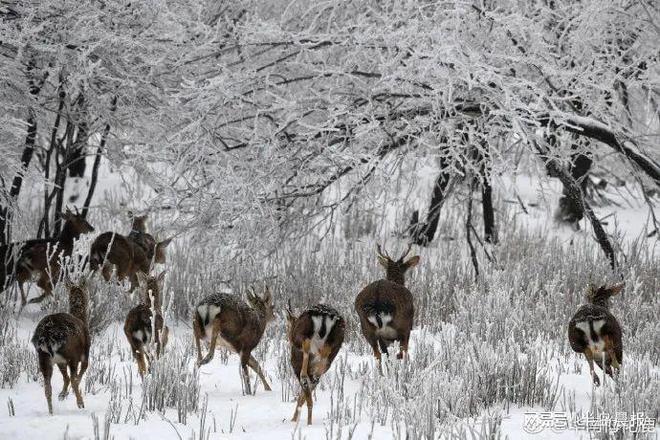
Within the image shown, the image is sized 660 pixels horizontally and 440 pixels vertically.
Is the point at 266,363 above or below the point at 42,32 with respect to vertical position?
below

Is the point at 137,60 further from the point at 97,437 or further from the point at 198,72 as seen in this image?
the point at 97,437

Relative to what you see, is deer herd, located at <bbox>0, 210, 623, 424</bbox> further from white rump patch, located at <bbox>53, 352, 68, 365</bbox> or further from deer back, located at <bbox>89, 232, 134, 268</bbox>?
deer back, located at <bbox>89, 232, 134, 268</bbox>

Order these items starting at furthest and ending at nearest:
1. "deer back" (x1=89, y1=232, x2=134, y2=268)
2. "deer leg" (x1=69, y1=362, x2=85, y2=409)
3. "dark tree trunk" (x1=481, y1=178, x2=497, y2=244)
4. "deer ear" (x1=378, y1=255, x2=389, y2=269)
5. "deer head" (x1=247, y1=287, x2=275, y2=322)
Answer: "dark tree trunk" (x1=481, y1=178, x2=497, y2=244) → "deer back" (x1=89, y1=232, x2=134, y2=268) → "deer ear" (x1=378, y1=255, x2=389, y2=269) → "deer head" (x1=247, y1=287, x2=275, y2=322) → "deer leg" (x1=69, y1=362, x2=85, y2=409)

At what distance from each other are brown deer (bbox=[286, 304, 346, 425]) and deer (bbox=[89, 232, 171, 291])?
3346 mm

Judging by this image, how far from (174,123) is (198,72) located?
1112 millimetres

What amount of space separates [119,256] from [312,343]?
12.4ft

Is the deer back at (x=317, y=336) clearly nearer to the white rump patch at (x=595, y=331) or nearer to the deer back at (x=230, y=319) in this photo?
the deer back at (x=230, y=319)

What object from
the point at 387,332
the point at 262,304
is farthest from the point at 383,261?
the point at 262,304

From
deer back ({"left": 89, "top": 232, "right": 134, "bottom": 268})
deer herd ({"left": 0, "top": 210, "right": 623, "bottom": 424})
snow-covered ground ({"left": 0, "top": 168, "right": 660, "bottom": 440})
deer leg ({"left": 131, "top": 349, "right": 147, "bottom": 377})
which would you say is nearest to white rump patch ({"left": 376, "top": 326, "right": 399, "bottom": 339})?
deer herd ({"left": 0, "top": 210, "right": 623, "bottom": 424})

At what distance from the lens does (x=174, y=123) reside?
7914 mm

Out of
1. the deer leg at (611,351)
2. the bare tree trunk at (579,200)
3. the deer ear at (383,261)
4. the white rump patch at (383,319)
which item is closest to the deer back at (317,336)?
the white rump patch at (383,319)

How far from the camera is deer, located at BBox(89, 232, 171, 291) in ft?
23.7

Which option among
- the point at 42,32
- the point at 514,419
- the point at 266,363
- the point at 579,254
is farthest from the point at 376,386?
the point at 579,254

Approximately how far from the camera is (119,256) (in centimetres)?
727
